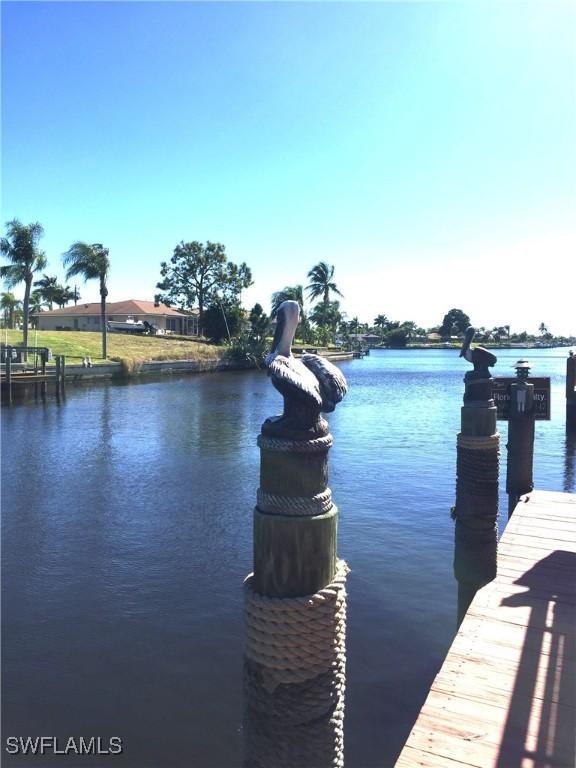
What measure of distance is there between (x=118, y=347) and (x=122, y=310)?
24.7 m

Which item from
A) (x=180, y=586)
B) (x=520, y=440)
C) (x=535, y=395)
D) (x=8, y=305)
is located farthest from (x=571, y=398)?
(x=8, y=305)

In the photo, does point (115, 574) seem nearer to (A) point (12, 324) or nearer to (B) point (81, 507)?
(B) point (81, 507)

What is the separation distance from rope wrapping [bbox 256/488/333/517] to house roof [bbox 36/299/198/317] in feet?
264

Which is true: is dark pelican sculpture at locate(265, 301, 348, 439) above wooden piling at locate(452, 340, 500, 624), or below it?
above

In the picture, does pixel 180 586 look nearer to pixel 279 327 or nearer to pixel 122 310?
pixel 279 327

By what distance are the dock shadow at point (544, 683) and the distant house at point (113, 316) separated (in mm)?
77779

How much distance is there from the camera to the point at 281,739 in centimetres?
301

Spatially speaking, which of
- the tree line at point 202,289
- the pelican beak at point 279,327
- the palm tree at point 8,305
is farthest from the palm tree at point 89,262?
the pelican beak at point 279,327

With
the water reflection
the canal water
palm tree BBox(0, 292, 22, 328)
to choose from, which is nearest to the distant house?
palm tree BBox(0, 292, 22, 328)

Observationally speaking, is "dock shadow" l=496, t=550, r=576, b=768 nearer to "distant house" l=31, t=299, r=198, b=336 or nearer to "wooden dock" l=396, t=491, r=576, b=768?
"wooden dock" l=396, t=491, r=576, b=768

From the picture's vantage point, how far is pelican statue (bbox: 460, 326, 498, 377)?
28.8 ft

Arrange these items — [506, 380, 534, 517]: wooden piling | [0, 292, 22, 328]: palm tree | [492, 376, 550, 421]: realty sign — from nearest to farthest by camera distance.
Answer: [506, 380, 534, 517]: wooden piling, [492, 376, 550, 421]: realty sign, [0, 292, 22, 328]: palm tree

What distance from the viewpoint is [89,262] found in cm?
5641

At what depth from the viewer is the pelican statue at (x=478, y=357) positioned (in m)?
8.79
